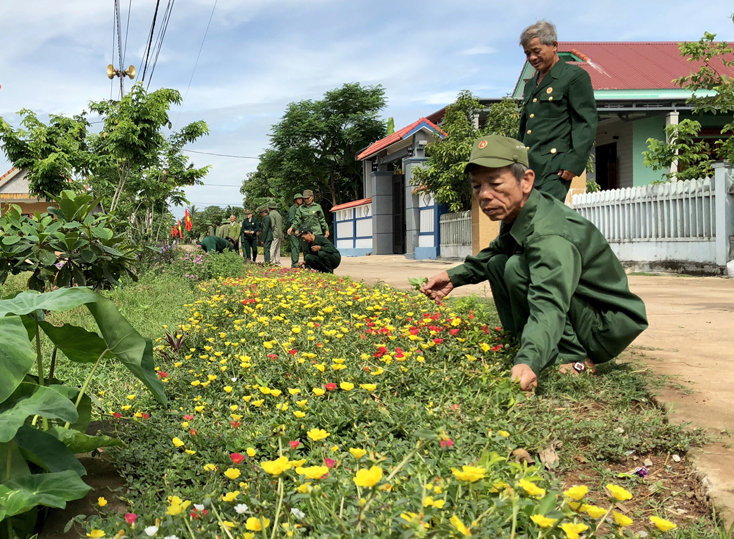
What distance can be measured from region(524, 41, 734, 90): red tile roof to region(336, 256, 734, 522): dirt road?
41.1ft

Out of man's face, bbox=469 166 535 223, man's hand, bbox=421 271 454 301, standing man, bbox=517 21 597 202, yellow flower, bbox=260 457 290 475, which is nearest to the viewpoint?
yellow flower, bbox=260 457 290 475

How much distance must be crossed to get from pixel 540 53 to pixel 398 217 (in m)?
20.5

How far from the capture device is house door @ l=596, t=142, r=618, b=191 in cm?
2053

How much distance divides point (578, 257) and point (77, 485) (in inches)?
89.8

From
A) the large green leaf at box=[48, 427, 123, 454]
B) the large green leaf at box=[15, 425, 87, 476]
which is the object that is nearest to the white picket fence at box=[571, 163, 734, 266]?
the large green leaf at box=[48, 427, 123, 454]

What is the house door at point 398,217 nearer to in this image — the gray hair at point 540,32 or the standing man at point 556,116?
the standing man at point 556,116

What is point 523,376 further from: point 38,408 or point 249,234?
point 249,234

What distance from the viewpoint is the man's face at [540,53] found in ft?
13.8

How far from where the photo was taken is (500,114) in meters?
15.7

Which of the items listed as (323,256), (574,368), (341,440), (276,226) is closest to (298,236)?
(323,256)

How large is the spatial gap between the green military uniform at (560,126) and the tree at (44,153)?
1332 centimetres

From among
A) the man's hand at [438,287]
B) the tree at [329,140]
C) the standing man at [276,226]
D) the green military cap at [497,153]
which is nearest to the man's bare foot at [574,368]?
the man's hand at [438,287]

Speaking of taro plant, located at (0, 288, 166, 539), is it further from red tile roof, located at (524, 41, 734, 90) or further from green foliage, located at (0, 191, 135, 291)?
red tile roof, located at (524, 41, 734, 90)

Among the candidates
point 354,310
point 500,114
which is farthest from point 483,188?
point 500,114
